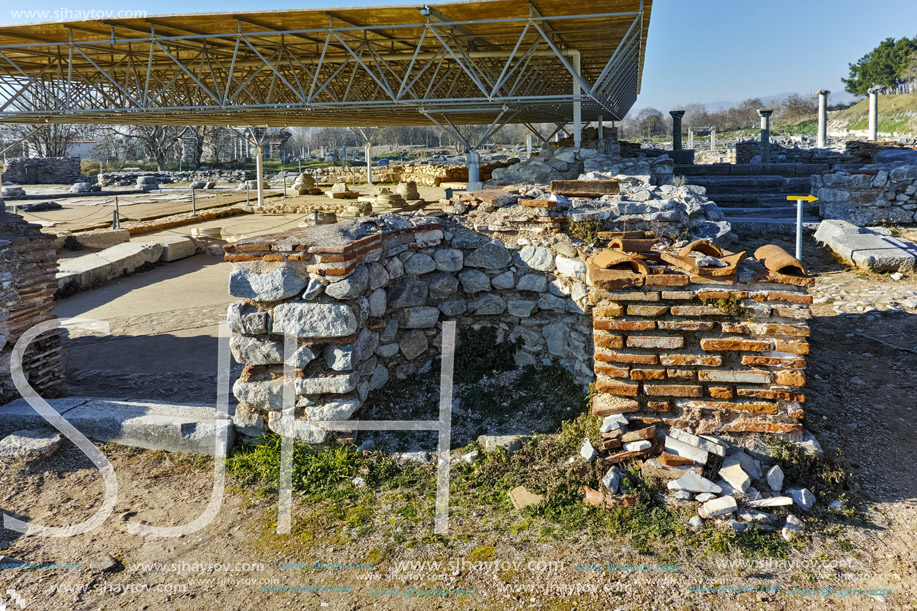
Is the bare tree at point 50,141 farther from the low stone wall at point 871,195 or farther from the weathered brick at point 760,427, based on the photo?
the weathered brick at point 760,427

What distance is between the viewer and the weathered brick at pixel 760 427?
3.68 metres

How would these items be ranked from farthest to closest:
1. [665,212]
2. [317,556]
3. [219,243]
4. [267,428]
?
[219,243], [665,212], [267,428], [317,556]

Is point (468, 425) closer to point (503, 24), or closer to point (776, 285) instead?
point (776, 285)

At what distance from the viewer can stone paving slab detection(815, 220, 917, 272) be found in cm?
770

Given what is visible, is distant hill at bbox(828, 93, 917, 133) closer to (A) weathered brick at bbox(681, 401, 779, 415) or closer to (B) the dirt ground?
(B) the dirt ground

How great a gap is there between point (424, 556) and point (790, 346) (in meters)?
2.26

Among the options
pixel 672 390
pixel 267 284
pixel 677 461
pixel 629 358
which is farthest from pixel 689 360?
pixel 267 284

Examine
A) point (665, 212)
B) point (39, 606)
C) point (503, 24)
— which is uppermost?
point (503, 24)

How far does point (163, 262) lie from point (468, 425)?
1041cm

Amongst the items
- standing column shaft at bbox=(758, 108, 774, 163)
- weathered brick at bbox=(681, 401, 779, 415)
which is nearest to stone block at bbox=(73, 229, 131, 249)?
weathered brick at bbox=(681, 401, 779, 415)

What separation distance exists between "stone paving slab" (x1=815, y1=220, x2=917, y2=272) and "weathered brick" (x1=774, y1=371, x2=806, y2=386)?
5.17 meters

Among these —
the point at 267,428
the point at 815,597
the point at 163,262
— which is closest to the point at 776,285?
the point at 815,597

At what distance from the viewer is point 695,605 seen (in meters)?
2.90

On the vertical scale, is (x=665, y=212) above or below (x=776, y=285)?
above
